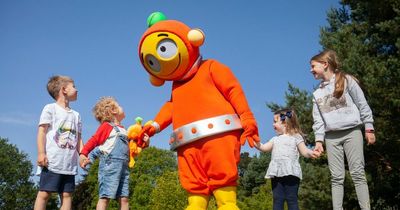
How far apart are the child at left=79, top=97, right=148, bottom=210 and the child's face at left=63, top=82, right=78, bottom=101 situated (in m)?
0.55

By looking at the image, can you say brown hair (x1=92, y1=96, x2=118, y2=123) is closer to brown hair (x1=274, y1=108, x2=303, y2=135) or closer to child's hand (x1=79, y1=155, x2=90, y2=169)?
child's hand (x1=79, y1=155, x2=90, y2=169)

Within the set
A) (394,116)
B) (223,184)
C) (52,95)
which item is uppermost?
(394,116)

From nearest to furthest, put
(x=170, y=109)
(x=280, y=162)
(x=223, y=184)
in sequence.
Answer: (x=223, y=184) → (x=170, y=109) → (x=280, y=162)

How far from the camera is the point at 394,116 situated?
14188mm

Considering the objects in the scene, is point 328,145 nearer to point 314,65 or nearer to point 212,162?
point 314,65

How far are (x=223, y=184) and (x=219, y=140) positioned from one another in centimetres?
45

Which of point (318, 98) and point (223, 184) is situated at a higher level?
point (318, 98)

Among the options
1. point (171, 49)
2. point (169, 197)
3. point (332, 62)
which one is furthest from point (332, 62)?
point (169, 197)

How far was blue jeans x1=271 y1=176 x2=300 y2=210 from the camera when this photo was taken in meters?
5.61

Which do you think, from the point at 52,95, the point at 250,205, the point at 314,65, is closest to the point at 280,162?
the point at 314,65

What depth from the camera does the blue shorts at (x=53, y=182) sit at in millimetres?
5266

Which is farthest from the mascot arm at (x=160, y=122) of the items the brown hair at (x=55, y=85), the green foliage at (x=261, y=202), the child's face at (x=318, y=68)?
the green foliage at (x=261, y=202)

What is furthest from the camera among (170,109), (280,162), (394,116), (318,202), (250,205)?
(250,205)

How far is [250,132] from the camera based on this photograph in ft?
14.5
